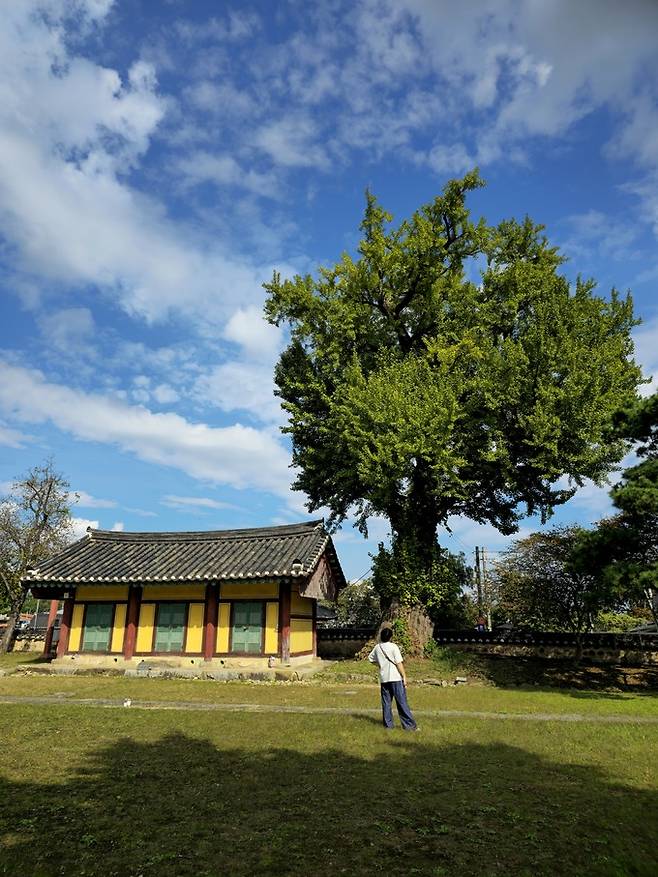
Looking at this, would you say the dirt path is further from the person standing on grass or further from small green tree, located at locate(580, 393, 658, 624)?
small green tree, located at locate(580, 393, 658, 624)

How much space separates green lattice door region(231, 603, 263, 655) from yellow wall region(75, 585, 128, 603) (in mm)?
4829

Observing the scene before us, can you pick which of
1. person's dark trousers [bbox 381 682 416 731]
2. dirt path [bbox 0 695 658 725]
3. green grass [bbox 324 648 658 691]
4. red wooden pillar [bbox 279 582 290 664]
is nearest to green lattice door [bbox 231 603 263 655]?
red wooden pillar [bbox 279 582 290 664]

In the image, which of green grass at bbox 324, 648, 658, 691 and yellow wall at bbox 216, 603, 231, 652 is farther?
yellow wall at bbox 216, 603, 231, 652

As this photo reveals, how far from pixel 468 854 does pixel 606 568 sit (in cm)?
1135

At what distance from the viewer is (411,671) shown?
1916cm

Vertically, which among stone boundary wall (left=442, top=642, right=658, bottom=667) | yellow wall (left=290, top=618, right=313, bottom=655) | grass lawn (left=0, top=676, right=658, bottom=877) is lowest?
grass lawn (left=0, top=676, right=658, bottom=877)

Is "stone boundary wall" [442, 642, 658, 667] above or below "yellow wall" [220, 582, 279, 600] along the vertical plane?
below

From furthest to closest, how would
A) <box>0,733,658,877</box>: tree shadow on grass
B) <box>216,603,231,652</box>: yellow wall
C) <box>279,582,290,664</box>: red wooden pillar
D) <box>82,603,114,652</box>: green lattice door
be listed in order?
1. <box>82,603,114,652</box>: green lattice door
2. <box>216,603,231,652</box>: yellow wall
3. <box>279,582,290,664</box>: red wooden pillar
4. <box>0,733,658,877</box>: tree shadow on grass

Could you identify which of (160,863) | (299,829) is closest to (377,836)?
(299,829)

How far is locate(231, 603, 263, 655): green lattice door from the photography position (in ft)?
66.4

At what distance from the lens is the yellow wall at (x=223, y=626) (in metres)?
20.4

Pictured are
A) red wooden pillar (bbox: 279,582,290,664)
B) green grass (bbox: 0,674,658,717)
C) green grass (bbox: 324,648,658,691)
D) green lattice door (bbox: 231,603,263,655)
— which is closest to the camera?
green grass (bbox: 0,674,658,717)

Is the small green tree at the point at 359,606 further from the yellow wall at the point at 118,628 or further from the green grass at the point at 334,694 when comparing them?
the green grass at the point at 334,694

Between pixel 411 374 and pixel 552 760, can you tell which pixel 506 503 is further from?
pixel 552 760
